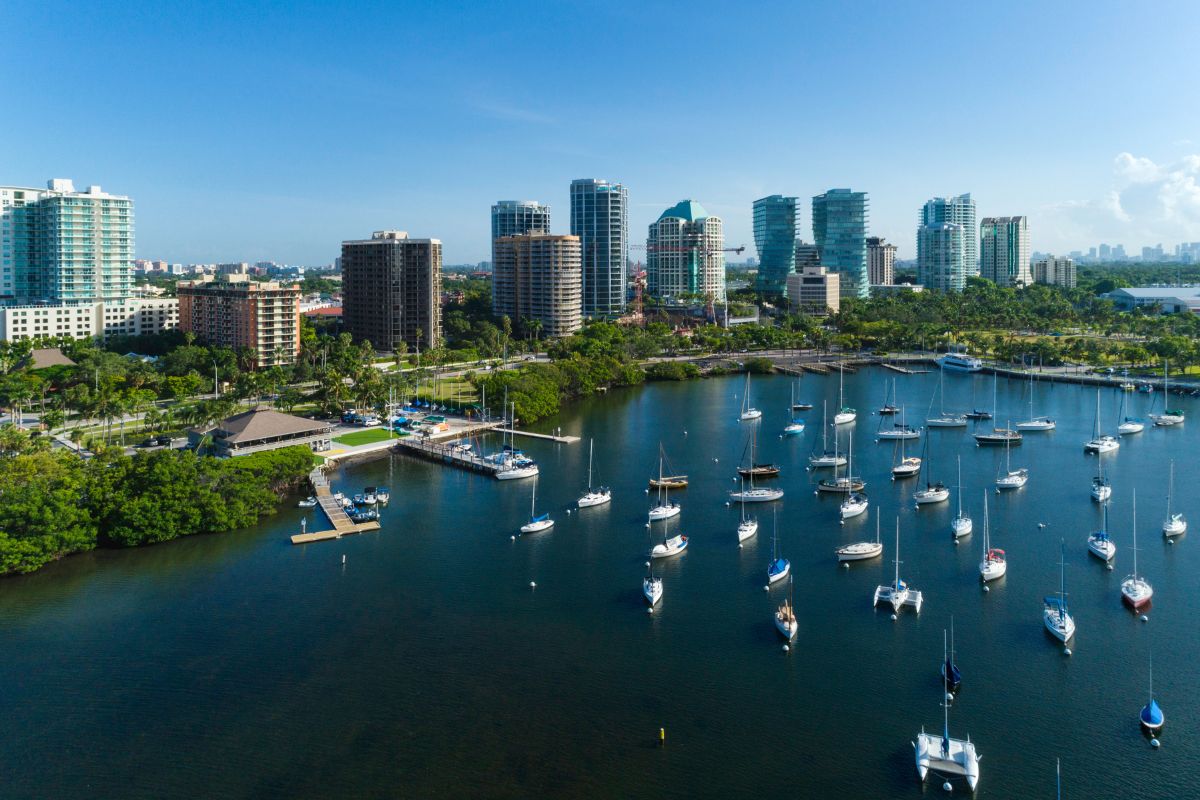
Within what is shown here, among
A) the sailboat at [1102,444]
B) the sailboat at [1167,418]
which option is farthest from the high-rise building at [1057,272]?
the sailboat at [1102,444]

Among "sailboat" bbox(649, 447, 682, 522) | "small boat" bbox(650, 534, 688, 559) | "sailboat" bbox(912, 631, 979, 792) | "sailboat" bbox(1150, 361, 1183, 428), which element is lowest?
"sailboat" bbox(912, 631, 979, 792)

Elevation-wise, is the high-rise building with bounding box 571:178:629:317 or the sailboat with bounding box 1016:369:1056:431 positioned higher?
the high-rise building with bounding box 571:178:629:317

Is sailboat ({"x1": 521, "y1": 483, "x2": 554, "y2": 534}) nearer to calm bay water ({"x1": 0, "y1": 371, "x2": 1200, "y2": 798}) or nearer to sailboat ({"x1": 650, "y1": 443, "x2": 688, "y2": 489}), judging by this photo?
calm bay water ({"x1": 0, "y1": 371, "x2": 1200, "y2": 798})

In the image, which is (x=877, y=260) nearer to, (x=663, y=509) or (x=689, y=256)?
(x=689, y=256)

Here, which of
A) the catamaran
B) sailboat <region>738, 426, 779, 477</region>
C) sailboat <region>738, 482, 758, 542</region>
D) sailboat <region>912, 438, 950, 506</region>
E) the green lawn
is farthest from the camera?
the catamaran

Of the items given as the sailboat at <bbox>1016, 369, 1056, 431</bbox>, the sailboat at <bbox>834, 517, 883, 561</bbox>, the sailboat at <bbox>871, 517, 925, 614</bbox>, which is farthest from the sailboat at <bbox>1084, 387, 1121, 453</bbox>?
the sailboat at <bbox>871, 517, 925, 614</bbox>

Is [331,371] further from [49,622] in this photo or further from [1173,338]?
[1173,338]

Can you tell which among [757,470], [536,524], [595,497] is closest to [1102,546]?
[757,470]
